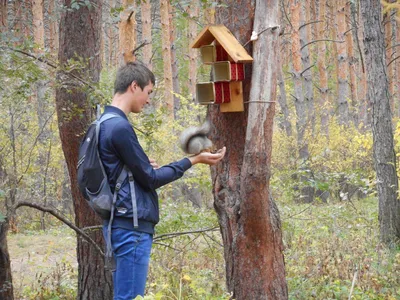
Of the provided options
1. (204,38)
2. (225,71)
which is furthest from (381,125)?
(225,71)

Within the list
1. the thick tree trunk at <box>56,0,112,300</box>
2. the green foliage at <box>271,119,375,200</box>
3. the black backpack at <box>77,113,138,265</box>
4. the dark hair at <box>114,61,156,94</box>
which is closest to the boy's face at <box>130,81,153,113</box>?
the dark hair at <box>114,61,156,94</box>

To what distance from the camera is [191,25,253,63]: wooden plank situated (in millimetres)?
4113

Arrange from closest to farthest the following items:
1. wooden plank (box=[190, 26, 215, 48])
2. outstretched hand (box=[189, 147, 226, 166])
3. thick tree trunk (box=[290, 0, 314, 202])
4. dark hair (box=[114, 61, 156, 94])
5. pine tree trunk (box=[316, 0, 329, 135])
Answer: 1. dark hair (box=[114, 61, 156, 94])
2. outstretched hand (box=[189, 147, 226, 166])
3. wooden plank (box=[190, 26, 215, 48])
4. thick tree trunk (box=[290, 0, 314, 202])
5. pine tree trunk (box=[316, 0, 329, 135])

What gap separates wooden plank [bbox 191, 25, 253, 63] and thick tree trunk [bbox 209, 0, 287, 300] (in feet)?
0.34

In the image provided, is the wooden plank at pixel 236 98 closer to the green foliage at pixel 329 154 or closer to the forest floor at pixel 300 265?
the forest floor at pixel 300 265

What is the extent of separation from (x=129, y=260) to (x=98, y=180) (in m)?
0.52

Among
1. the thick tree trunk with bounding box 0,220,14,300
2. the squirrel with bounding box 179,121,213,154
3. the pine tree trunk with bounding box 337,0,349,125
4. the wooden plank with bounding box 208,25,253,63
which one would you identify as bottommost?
the thick tree trunk with bounding box 0,220,14,300

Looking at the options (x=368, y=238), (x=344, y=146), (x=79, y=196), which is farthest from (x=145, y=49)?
(x=79, y=196)

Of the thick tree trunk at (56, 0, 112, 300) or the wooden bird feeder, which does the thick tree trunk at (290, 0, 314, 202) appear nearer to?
the thick tree trunk at (56, 0, 112, 300)

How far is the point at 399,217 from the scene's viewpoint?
8430 millimetres

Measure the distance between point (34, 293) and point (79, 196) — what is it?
1699mm

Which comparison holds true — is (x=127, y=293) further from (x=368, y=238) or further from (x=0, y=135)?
(x=0, y=135)

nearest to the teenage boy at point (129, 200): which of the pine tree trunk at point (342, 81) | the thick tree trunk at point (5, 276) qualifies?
the thick tree trunk at point (5, 276)

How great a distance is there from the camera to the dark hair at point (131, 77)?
3.83 meters
